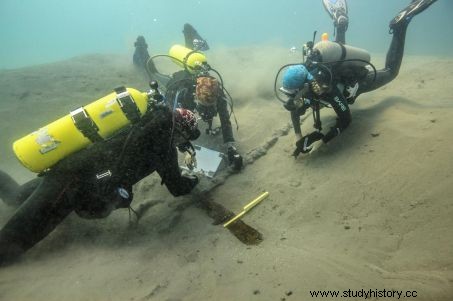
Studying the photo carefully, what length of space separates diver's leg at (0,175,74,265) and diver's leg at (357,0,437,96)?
19.6 ft

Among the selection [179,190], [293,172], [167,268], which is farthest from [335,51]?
[167,268]

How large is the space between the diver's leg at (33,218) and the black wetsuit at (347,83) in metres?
4.21

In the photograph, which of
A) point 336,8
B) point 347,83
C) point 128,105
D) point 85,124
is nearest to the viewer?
point 85,124

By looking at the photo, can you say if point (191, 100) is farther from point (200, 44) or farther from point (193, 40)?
point (193, 40)

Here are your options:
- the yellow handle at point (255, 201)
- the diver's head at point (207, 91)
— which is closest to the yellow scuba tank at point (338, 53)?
A: the diver's head at point (207, 91)

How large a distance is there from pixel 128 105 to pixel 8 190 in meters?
2.92

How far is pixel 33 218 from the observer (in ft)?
12.6

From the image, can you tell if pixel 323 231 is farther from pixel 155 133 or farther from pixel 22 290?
pixel 22 290

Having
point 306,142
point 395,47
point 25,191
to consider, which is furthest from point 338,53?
point 25,191

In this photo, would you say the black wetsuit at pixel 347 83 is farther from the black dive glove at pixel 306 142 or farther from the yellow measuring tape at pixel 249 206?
the yellow measuring tape at pixel 249 206

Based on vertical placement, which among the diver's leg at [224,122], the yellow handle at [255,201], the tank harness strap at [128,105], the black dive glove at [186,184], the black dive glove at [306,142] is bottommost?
the yellow handle at [255,201]

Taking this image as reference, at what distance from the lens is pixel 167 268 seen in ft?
11.4

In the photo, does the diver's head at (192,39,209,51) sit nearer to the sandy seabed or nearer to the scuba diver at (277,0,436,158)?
the sandy seabed

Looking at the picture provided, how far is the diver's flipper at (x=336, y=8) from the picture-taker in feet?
30.0
